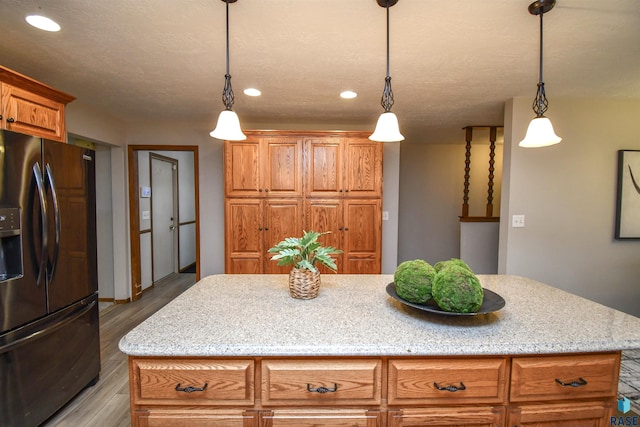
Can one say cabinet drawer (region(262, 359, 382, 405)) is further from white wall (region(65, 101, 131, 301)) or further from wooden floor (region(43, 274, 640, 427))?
white wall (region(65, 101, 131, 301))

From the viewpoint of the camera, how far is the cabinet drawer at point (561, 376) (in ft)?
3.15

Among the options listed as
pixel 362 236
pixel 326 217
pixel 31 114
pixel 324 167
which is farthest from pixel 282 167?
pixel 31 114

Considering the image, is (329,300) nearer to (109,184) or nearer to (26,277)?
(26,277)

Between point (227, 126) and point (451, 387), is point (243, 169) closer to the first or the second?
point (227, 126)

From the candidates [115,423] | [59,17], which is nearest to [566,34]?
[59,17]

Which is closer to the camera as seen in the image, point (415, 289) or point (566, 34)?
point (415, 289)

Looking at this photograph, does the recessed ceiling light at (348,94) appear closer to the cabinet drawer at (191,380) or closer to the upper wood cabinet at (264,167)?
the upper wood cabinet at (264,167)

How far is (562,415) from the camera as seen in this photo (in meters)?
0.98

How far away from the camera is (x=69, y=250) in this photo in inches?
71.1

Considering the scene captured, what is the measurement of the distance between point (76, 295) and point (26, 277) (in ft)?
1.29

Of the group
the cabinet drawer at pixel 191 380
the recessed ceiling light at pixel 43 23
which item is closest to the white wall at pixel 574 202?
the cabinet drawer at pixel 191 380

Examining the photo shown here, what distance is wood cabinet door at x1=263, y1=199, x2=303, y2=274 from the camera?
311 centimetres

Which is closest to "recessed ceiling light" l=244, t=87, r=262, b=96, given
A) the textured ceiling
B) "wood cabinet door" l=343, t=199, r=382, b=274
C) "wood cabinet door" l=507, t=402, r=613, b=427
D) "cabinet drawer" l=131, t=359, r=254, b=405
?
the textured ceiling

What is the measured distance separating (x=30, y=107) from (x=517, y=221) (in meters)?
4.01
